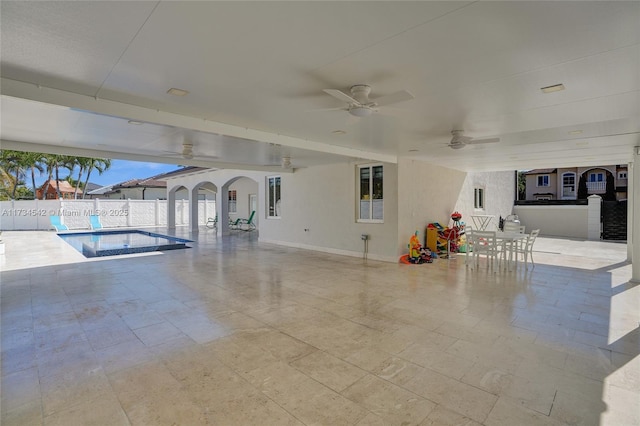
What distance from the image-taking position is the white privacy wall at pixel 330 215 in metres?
8.12

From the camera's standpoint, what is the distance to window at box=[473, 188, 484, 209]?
497 inches

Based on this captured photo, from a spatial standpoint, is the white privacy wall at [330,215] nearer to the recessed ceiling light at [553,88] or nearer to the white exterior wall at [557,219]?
the recessed ceiling light at [553,88]

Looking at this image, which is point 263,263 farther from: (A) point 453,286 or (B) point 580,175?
(B) point 580,175

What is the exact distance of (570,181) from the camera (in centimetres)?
2073

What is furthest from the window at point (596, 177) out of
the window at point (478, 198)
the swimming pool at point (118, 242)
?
the swimming pool at point (118, 242)

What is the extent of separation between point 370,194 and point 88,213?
16407 millimetres

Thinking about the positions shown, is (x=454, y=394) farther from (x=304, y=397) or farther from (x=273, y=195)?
(x=273, y=195)

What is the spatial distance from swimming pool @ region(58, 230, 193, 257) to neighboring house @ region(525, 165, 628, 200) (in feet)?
76.4

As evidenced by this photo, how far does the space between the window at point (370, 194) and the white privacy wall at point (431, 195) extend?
2.06ft

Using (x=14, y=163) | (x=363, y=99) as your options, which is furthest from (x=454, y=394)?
(x=14, y=163)

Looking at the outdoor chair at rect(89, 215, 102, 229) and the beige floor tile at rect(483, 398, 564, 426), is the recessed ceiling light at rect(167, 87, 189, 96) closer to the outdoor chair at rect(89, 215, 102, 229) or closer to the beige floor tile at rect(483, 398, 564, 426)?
the beige floor tile at rect(483, 398, 564, 426)

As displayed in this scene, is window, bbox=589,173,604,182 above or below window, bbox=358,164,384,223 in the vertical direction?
above

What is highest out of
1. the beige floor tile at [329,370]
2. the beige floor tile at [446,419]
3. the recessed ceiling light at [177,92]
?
the recessed ceiling light at [177,92]

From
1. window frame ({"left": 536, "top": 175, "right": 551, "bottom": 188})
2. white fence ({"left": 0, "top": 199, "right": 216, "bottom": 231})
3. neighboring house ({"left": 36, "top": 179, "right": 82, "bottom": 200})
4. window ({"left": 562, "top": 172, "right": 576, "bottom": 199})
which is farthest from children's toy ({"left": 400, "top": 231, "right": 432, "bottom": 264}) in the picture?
neighboring house ({"left": 36, "top": 179, "right": 82, "bottom": 200})
